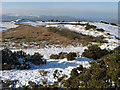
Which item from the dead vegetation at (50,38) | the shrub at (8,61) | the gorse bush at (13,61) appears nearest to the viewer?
the shrub at (8,61)

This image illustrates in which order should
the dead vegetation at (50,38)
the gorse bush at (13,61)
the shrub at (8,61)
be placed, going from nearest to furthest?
the shrub at (8,61) < the gorse bush at (13,61) < the dead vegetation at (50,38)

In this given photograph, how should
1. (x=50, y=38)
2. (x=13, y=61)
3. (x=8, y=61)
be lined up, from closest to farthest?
1. (x=8, y=61)
2. (x=13, y=61)
3. (x=50, y=38)

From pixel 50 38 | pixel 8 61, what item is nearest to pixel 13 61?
pixel 8 61

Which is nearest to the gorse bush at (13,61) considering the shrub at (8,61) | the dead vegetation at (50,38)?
the shrub at (8,61)

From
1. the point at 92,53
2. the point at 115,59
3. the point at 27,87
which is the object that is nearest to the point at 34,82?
the point at 27,87

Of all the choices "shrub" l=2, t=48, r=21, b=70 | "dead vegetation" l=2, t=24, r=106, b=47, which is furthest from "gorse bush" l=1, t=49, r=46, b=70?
"dead vegetation" l=2, t=24, r=106, b=47

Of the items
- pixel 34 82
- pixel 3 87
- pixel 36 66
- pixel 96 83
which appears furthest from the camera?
pixel 36 66

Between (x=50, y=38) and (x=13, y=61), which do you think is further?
(x=50, y=38)

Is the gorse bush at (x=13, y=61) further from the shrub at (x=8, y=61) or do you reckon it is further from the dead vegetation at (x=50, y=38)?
the dead vegetation at (x=50, y=38)

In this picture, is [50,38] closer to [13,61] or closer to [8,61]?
[13,61]

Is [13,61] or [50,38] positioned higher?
[50,38]

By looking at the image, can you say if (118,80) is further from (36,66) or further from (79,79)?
(36,66)
